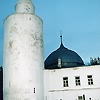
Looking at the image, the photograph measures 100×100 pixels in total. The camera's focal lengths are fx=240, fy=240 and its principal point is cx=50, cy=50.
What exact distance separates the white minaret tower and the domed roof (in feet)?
19.6

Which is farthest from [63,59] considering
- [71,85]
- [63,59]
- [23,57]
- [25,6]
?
[25,6]

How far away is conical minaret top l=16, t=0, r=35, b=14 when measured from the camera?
97.9ft

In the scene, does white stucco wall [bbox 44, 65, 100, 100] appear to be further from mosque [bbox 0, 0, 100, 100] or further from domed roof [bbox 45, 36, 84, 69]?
domed roof [bbox 45, 36, 84, 69]

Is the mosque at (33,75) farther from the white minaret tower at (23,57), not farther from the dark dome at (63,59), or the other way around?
the dark dome at (63,59)

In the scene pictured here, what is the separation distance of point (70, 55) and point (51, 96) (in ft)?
27.0

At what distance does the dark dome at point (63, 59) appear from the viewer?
33.8 meters

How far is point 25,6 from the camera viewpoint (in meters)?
30.1

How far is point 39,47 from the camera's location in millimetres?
28500

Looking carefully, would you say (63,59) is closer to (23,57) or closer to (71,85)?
(71,85)

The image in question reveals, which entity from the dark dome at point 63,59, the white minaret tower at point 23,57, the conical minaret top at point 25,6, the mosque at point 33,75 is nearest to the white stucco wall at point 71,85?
the mosque at point 33,75

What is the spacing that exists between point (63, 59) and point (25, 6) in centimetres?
937

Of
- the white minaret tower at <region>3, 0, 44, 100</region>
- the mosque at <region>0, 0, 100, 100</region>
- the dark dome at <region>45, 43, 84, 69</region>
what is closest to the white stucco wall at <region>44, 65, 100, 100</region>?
the mosque at <region>0, 0, 100, 100</region>

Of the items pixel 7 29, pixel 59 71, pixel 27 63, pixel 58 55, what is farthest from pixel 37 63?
pixel 58 55

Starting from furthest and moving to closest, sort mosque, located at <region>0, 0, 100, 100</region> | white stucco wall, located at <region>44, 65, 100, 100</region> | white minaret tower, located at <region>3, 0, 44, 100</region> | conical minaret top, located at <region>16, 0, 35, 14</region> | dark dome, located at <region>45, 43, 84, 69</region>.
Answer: dark dome, located at <region>45, 43, 84, 69</region> < conical minaret top, located at <region>16, 0, 35, 14</region> < white stucco wall, located at <region>44, 65, 100, 100</region> < mosque, located at <region>0, 0, 100, 100</region> < white minaret tower, located at <region>3, 0, 44, 100</region>
